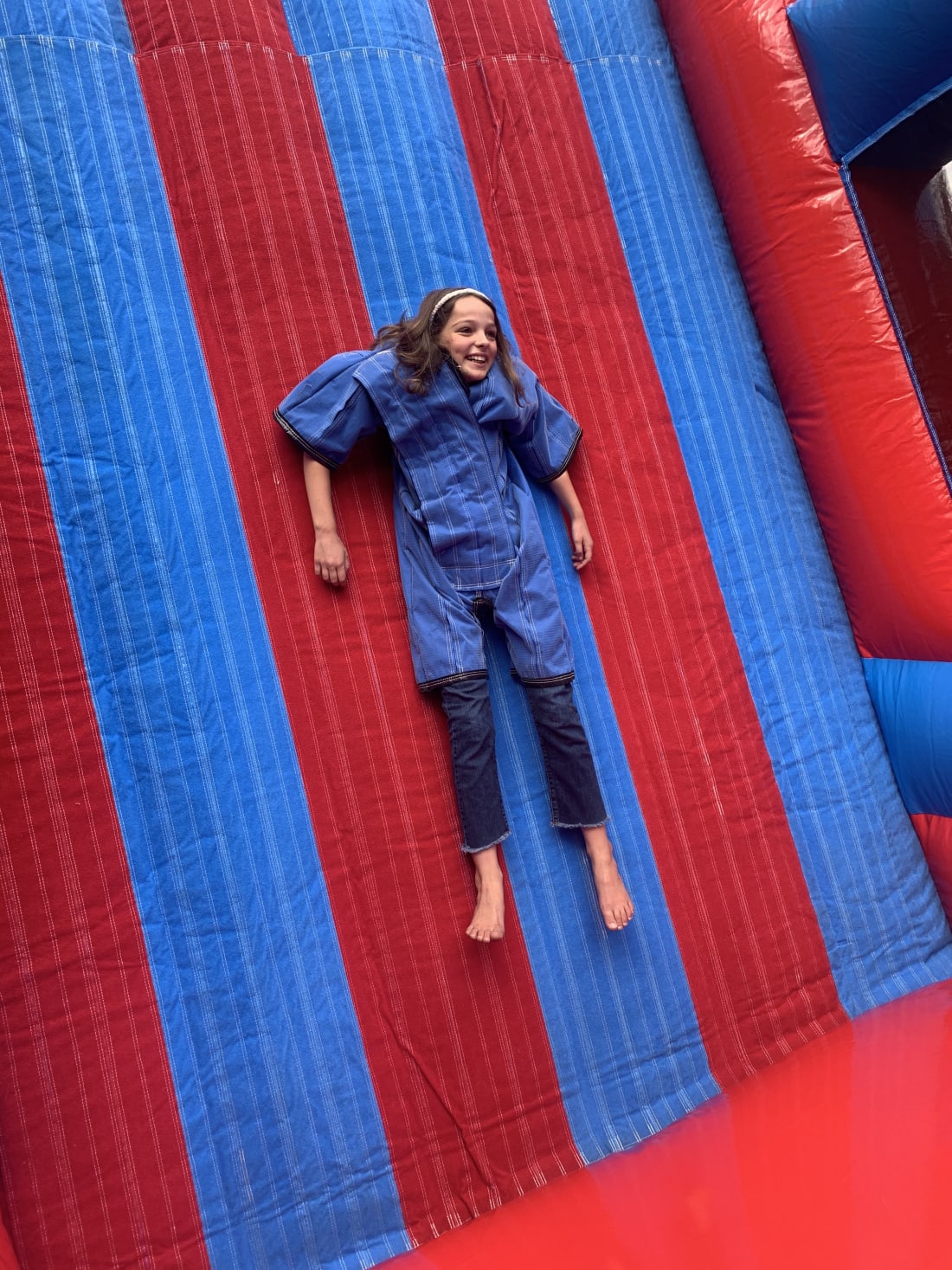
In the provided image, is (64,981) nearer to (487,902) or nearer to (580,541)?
(487,902)

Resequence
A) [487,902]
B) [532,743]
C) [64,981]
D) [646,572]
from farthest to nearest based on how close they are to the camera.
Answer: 1. [646,572]
2. [532,743]
3. [487,902]
4. [64,981]

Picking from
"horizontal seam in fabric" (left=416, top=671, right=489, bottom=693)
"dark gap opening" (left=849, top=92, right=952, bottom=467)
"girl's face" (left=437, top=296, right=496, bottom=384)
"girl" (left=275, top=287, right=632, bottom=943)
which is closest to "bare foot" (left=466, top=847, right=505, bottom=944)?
"girl" (left=275, top=287, right=632, bottom=943)

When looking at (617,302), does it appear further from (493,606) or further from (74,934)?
(74,934)

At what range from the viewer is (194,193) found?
4.84 ft

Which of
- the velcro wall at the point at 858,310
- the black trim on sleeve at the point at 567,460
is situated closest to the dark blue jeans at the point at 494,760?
the black trim on sleeve at the point at 567,460

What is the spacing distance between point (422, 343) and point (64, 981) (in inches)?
40.0

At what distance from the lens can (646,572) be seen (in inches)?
62.5

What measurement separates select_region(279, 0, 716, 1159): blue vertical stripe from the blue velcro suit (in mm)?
91

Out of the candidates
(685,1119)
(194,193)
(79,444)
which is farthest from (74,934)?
(194,193)

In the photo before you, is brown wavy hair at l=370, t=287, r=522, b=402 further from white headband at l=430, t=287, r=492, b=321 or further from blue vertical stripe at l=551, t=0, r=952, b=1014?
blue vertical stripe at l=551, t=0, r=952, b=1014

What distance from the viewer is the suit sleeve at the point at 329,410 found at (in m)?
1.38

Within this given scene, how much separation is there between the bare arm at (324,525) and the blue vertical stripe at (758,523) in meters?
0.64

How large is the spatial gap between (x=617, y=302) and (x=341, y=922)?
114cm

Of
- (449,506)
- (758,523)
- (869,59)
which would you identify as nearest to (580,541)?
(449,506)
